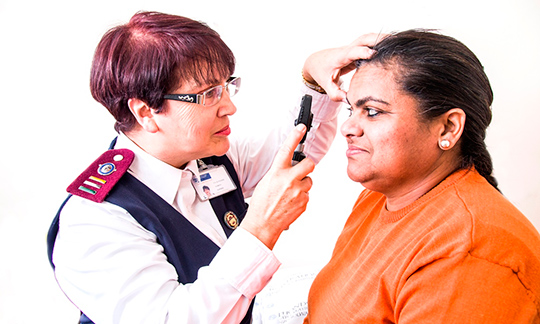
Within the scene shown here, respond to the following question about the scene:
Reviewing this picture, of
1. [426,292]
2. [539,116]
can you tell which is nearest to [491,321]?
[426,292]

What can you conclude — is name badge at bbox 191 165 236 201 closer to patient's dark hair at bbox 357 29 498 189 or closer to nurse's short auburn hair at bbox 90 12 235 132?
nurse's short auburn hair at bbox 90 12 235 132

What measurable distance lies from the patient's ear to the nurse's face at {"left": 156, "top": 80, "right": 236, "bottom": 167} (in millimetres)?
601

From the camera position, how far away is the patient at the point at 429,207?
0.81m

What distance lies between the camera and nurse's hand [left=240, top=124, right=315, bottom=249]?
1102 millimetres

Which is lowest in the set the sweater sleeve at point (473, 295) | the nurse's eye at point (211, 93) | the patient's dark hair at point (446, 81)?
the sweater sleeve at point (473, 295)

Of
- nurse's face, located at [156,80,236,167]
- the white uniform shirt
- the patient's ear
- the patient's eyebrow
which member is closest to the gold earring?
the patient's ear

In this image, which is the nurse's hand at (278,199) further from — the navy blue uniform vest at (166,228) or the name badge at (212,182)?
the name badge at (212,182)

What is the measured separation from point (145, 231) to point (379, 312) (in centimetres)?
64

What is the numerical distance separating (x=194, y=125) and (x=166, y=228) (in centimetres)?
31

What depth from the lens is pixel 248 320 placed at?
4.65ft

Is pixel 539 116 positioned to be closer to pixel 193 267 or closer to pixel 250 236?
pixel 250 236

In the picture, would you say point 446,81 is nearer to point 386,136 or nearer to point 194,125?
point 386,136

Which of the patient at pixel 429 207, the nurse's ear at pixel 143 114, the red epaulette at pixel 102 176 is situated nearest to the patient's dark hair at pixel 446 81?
the patient at pixel 429 207

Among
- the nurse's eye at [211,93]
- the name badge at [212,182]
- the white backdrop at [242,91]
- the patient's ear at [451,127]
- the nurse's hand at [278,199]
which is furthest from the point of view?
the white backdrop at [242,91]
